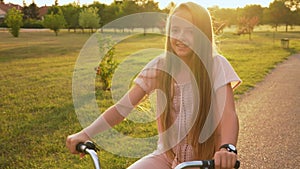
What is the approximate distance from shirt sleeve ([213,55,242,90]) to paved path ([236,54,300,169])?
2789 mm

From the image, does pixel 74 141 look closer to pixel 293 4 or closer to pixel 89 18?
pixel 89 18

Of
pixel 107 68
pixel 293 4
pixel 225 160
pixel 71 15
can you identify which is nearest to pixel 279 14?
pixel 293 4

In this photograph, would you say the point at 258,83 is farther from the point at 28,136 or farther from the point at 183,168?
the point at 183,168

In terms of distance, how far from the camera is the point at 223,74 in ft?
7.59

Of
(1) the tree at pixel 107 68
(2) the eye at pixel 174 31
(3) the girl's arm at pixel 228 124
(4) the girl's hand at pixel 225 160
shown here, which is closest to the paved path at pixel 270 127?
(3) the girl's arm at pixel 228 124

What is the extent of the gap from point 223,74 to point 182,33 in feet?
1.09

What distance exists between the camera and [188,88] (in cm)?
245

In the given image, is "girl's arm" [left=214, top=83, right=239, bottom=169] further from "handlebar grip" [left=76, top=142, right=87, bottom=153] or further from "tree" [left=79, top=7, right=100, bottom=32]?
"tree" [left=79, top=7, right=100, bottom=32]

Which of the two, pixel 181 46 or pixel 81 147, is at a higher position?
pixel 181 46

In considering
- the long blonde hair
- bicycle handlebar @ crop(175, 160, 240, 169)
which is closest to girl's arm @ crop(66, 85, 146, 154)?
the long blonde hair

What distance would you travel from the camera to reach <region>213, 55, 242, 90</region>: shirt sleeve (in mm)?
2297

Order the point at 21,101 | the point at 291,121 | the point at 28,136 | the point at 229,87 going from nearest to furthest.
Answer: the point at 229,87, the point at 28,136, the point at 291,121, the point at 21,101

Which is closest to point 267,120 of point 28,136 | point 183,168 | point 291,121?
point 291,121

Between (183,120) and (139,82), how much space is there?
1.21ft
